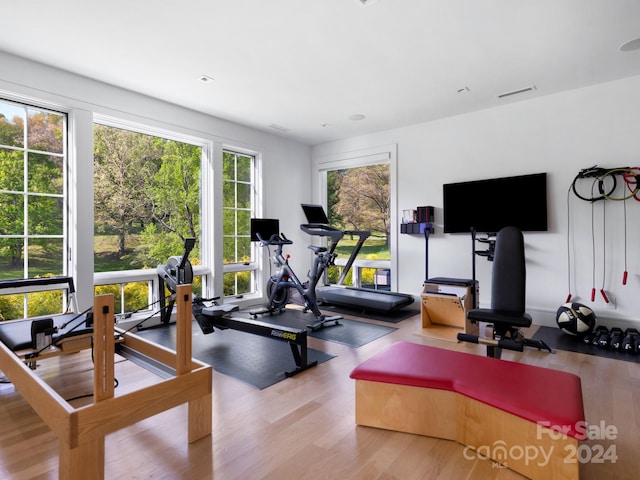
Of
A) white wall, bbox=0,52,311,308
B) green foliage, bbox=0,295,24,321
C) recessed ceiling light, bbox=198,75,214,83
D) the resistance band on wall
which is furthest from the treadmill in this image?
green foliage, bbox=0,295,24,321

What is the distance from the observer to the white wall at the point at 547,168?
3922 mm

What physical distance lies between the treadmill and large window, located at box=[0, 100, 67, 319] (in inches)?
112

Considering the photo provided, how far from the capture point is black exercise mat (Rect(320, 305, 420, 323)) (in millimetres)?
4887

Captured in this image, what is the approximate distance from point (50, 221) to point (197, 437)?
3.19 meters

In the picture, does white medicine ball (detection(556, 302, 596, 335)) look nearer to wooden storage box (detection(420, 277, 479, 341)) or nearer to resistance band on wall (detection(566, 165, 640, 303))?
resistance band on wall (detection(566, 165, 640, 303))

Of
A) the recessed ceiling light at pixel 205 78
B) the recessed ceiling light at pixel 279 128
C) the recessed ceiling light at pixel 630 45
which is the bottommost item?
the recessed ceiling light at pixel 630 45

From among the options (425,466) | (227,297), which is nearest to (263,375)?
(425,466)

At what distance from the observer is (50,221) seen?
3.80 m

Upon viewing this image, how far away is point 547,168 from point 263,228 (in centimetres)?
381

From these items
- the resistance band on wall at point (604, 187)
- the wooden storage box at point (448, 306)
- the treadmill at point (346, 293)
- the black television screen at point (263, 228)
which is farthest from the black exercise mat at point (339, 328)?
the resistance band on wall at point (604, 187)

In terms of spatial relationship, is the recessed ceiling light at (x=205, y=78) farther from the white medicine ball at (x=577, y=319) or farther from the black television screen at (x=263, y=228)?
the white medicine ball at (x=577, y=319)

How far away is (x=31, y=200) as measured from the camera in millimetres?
3666

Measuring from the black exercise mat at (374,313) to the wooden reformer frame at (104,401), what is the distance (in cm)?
323

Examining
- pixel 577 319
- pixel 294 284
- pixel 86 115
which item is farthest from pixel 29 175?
pixel 577 319
